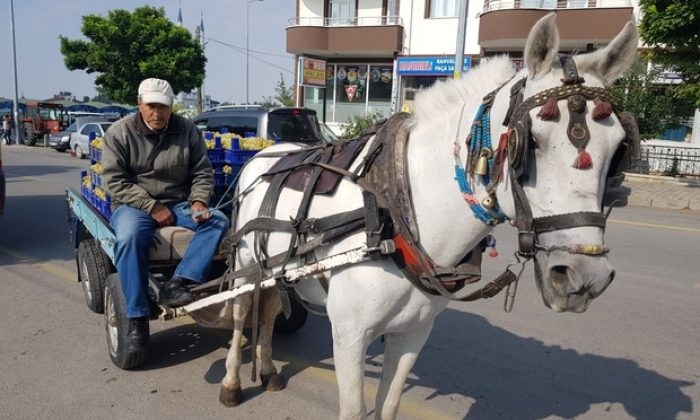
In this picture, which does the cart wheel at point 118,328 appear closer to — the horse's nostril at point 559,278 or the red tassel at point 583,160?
the horse's nostril at point 559,278

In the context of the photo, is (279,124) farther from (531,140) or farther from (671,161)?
(671,161)

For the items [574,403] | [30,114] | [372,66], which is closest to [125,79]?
[372,66]

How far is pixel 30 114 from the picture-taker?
34.7m

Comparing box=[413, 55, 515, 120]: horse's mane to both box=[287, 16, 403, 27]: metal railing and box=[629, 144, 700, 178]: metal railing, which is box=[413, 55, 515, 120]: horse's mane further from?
box=[287, 16, 403, 27]: metal railing

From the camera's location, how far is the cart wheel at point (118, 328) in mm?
3555

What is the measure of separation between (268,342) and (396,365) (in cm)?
134

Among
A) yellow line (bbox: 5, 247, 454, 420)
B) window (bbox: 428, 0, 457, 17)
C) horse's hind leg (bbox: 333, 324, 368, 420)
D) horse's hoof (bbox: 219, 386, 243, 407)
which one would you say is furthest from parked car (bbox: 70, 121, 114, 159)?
horse's hind leg (bbox: 333, 324, 368, 420)

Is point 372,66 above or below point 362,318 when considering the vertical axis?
above

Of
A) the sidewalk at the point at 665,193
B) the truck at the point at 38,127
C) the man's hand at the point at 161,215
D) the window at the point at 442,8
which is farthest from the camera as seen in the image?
the truck at the point at 38,127

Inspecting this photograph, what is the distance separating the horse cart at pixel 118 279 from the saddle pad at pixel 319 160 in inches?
29.4

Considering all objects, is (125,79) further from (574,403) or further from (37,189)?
(574,403)

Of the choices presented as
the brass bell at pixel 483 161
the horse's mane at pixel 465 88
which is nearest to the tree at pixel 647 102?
the horse's mane at pixel 465 88

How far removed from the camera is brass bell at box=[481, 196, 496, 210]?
193cm

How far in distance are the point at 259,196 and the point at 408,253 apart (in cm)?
127
